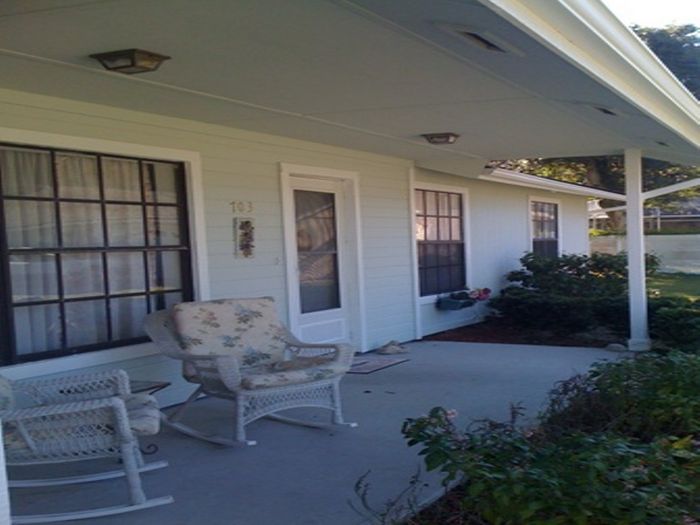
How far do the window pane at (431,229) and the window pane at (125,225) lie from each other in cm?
491

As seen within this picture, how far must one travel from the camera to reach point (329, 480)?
4000 millimetres

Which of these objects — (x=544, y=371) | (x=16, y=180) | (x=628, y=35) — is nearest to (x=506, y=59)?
A: (x=628, y=35)

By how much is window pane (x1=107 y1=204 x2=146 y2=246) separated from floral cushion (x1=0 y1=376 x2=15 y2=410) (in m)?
1.74

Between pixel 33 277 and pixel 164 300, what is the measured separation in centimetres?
118

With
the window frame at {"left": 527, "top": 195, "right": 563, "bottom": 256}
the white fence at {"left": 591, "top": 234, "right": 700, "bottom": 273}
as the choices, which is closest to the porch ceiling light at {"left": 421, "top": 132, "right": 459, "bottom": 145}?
the window frame at {"left": 527, "top": 195, "right": 563, "bottom": 256}

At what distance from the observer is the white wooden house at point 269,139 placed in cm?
362

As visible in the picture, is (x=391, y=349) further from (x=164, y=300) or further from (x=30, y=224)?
(x=30, y=224)

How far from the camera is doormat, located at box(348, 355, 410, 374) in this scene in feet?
23.9

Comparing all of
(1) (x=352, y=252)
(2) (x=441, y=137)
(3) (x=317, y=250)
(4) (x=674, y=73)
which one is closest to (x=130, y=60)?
(2) (x=441, y=137)

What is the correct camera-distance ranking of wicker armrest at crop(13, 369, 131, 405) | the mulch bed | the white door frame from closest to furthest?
wicker armrest at crop(13, 369, 131, 405)
the white door frame
the mulch bed

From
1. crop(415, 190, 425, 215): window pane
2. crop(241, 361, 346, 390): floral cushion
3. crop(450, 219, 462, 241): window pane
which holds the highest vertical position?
crop(415, 190, 425, 215): window pane

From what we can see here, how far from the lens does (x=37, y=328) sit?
499cm

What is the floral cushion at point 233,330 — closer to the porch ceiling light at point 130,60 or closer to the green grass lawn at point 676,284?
the porch ceiling light at point 130,60

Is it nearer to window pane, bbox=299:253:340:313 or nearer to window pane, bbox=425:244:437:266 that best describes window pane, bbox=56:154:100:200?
window pane, bbox=299:253:340:313
